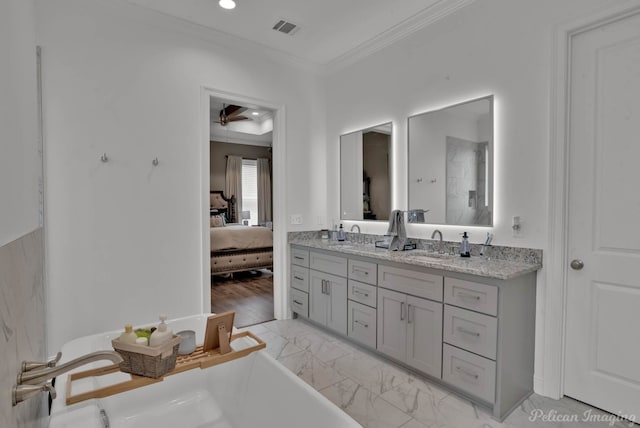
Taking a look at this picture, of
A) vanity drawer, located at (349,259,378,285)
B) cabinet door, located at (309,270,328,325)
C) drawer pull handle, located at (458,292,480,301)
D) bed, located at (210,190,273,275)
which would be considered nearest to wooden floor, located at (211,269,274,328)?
bed, located at (210,190,273,275)

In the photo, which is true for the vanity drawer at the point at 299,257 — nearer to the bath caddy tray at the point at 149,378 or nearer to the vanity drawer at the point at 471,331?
the vanity drawer at the point at 471,331

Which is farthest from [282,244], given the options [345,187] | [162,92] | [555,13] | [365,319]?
[555,13]

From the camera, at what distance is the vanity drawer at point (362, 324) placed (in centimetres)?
275

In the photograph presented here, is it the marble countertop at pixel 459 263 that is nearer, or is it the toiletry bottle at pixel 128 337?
the toiletry bottle at pixel 128 337

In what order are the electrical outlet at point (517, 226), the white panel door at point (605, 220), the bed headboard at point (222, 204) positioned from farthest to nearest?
the bed headboard at point (222, 204), the electrical outlet at point (517, 226), the white panel door at point (605, 220)

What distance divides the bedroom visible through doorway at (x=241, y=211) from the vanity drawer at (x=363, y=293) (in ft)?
4.24

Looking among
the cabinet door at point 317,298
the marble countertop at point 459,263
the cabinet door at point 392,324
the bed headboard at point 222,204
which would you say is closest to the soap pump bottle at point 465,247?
the marble countertop at point 459,263

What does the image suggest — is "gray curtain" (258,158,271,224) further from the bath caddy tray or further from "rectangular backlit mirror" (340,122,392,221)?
the bath caddy tray

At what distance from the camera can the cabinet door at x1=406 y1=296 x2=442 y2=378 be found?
2.25 metres

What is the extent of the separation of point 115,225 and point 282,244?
1.65m

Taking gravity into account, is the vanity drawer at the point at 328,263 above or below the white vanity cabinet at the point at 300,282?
above

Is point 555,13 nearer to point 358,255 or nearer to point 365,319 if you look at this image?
point 358,255

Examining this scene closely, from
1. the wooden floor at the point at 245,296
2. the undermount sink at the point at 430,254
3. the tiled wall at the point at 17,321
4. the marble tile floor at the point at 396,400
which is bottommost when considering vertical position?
the wooden floor at the point at 245,296

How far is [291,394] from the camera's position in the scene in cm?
131
